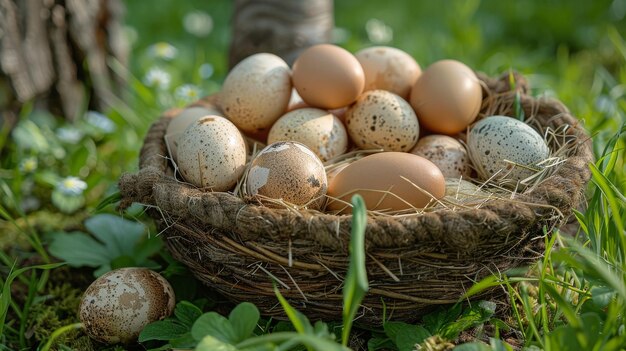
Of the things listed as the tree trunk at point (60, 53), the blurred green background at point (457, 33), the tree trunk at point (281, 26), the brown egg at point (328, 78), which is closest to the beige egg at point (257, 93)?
the brown egg at point (328, 78)

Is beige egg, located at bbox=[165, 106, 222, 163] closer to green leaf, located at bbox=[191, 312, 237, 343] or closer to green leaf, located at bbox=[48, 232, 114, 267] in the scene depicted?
green leaf, located at bbox=[48, 232, 114, 267]

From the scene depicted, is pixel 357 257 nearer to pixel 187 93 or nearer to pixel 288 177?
pixel 288 177

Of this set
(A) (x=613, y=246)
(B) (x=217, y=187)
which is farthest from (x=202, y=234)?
(A) (x=613, y=246)

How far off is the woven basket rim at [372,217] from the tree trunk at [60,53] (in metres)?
1.26

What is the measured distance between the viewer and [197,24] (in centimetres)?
441

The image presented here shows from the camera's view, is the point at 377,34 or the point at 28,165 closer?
the point at 28,165

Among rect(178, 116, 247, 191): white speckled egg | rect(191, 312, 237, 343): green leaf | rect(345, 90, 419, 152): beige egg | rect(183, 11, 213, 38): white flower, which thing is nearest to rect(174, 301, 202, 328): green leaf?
rect(191, 312, 237, 343): green leaf

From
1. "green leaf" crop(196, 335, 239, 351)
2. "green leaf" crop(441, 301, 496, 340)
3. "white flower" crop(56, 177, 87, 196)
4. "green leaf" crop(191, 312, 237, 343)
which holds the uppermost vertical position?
"green leaf" crop(196, 335, 239, 351)

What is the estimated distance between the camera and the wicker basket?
156cm

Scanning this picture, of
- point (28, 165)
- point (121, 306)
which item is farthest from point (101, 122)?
point (121, 306)

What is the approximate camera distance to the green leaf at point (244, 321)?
1.51 meters

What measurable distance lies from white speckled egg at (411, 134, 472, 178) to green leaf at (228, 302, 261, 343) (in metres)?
0.87

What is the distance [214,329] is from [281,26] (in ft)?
6.22

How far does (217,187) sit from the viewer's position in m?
1.92
